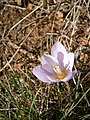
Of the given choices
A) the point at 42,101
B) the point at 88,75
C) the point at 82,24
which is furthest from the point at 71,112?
the point at 82,24

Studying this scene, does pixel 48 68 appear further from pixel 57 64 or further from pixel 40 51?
pixel 40 51

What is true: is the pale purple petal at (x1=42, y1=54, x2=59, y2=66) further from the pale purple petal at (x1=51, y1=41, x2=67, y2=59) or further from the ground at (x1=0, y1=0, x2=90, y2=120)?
the ground at (x1=0, y1=0, x2=90, y2=120)

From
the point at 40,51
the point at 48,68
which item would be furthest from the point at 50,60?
the point at 40,51

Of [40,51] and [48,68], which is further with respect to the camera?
[40,51]

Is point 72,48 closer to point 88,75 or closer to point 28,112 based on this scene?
point 88,75

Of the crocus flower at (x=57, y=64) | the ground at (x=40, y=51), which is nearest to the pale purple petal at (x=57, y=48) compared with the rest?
the crocus flower at (x=57, y=64)

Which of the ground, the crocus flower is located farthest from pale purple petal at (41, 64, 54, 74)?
the ground
